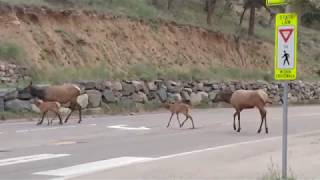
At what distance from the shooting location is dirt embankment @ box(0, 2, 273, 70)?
3391 cm

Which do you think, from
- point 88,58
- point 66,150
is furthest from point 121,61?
point 66,150

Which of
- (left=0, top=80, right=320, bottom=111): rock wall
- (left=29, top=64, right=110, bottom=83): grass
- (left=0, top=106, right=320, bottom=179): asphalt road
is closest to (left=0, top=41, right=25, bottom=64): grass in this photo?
(left=29, top=64, right=110, bottom=83): grass

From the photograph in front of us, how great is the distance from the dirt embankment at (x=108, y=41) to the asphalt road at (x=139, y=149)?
8.33m

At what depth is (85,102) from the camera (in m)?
31.2

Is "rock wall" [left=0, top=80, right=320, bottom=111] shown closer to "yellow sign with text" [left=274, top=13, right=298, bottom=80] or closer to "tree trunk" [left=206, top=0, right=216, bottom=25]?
"tree trunk" [left=206, top=0, right=216, bottom=25]

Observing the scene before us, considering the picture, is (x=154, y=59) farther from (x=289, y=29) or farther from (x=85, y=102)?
(x=289, y=29)

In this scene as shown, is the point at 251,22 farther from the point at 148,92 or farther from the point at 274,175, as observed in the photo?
the point at 274,175

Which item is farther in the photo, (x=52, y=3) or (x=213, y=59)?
(x=213, y=59)

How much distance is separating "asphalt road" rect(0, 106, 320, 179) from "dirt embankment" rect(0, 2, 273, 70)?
8326mm

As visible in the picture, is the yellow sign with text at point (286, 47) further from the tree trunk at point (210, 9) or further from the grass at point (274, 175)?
the tree trunk at point (210, 9)

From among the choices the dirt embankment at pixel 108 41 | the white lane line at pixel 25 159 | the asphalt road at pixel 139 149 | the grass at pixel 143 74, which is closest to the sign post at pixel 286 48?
the asphalt road at pixel 139 149

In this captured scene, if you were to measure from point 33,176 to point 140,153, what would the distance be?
4.19m

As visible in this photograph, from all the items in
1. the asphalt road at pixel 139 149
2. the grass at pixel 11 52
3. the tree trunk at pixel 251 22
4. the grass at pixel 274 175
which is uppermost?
the tree trunk at pixel 251 22

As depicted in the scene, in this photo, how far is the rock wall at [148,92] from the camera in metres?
28.3
